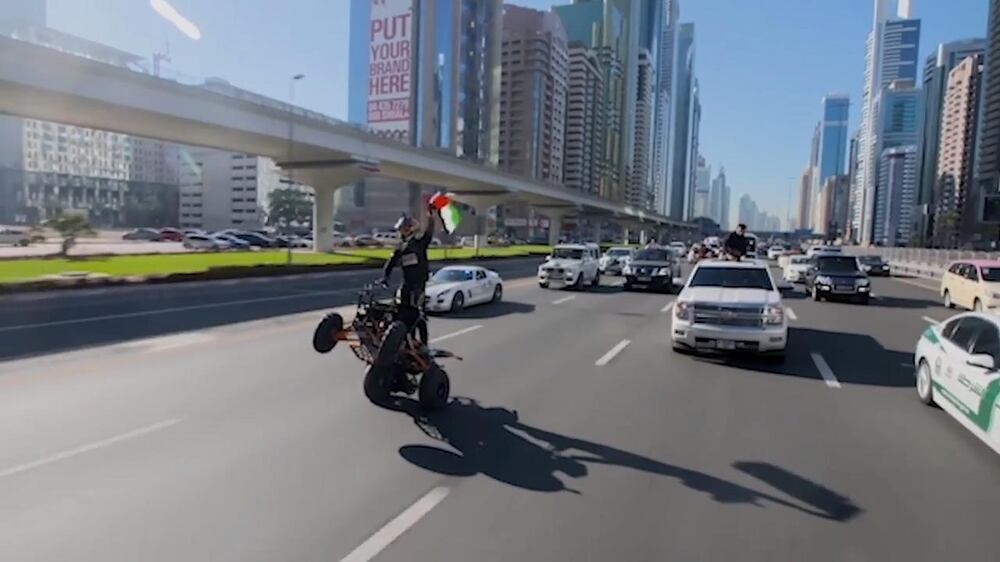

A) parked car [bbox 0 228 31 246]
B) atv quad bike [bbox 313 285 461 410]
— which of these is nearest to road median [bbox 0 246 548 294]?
atv quad bike [bbox 313 285 461 410]

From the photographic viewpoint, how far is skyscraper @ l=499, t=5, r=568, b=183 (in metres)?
148

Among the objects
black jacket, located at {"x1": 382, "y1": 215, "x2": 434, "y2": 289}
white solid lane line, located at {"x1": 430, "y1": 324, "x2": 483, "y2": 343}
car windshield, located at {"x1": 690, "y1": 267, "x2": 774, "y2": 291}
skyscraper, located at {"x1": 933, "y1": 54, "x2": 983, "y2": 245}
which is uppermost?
skyscraper, located at {"x1": 933, "y1": 54, "x2": 983, "y2": 245}

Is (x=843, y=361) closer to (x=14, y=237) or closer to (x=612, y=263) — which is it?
(x=612, y=263)

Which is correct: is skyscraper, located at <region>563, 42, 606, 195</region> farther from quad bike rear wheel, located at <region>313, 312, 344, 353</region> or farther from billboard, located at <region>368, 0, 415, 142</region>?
quad bike rear wheel, located at <region>313, 312, 344, 353</region>

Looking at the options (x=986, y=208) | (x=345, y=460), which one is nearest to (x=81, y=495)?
(x=345, y=460)

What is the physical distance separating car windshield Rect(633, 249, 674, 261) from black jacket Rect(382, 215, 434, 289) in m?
18.6

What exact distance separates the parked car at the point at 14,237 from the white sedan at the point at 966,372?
5265cm

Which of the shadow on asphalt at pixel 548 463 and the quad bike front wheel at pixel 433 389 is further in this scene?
the quad bike front wheel at pixel 433 389

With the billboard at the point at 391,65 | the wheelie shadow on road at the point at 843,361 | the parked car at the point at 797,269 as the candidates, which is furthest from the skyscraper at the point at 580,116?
the wheelie shadow on road at the point at 843,361

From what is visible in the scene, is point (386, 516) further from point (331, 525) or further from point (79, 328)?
point (79, 328)

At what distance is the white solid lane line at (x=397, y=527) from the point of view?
12.3ft

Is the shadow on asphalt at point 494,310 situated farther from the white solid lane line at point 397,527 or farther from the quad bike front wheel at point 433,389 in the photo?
the white solid lane line at point 397,527

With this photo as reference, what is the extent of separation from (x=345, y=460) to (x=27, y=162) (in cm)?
12288

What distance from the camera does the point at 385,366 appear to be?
6.55 m
